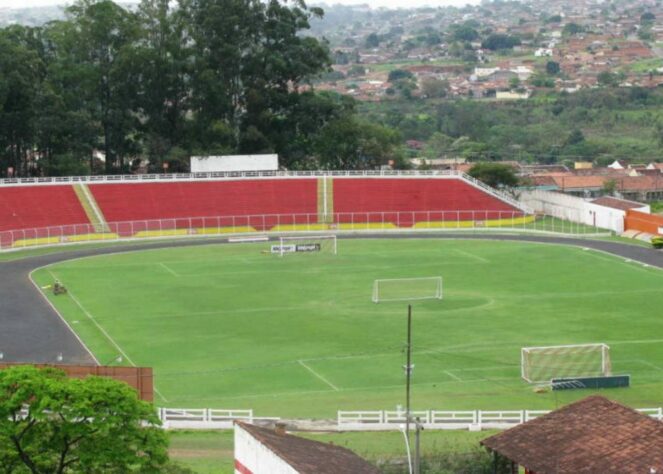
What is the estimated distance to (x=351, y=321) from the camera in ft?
207

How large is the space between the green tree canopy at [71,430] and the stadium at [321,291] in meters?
12.7

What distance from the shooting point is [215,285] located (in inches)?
2953

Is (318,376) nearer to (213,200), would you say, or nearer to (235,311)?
(235,311)

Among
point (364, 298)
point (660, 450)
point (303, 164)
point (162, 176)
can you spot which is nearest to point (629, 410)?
point (660, 450)

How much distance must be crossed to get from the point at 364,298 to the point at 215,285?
9732mm

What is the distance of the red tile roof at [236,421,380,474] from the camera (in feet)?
96.3

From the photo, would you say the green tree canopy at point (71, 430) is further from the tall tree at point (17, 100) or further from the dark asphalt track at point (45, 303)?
the tall tree at point (17, 100)

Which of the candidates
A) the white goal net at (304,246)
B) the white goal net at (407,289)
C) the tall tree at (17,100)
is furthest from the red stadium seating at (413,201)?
the white goal net at (407,289)

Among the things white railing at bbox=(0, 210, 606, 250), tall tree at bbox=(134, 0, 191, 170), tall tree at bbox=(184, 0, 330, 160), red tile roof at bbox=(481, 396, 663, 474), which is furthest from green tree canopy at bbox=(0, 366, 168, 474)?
tall tree at bbox=(184, 0, 330, 160)

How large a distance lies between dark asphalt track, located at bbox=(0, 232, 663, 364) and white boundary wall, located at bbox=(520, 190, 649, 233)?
21.2 feet

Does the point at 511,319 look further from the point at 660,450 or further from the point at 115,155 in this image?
the point at 115,155

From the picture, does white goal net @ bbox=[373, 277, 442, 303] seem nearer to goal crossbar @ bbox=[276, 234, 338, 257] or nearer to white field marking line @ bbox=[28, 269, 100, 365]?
goal crossbar @ bbox=[276, 234, 338, 257]

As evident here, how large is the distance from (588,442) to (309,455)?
665 centimetres

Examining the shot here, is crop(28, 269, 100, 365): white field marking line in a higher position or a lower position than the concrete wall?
lower
